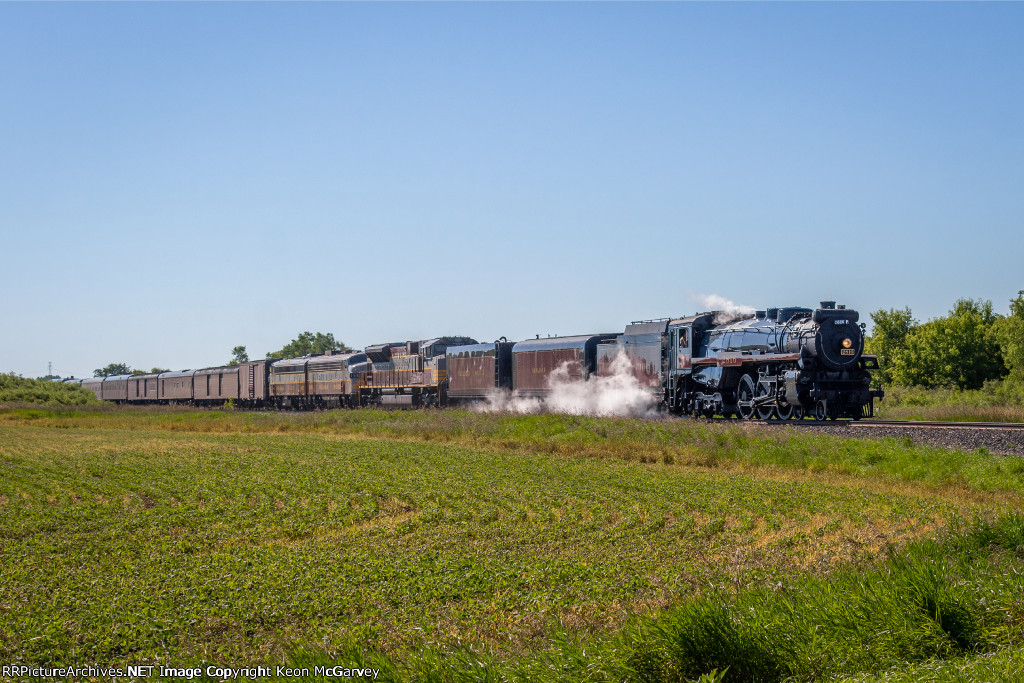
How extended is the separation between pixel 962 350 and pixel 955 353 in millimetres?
780

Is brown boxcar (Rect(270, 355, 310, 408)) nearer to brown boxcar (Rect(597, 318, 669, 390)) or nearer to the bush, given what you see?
the bush

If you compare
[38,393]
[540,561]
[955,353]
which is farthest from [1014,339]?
[38,393]

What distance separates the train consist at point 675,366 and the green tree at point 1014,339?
34406 millimetres

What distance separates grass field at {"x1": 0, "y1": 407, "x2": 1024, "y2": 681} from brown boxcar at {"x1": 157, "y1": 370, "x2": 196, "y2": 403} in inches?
2271

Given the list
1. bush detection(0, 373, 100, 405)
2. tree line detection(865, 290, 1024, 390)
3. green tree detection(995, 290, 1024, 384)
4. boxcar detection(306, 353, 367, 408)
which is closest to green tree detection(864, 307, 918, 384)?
tree line detection(865, 290, 1024, 390)

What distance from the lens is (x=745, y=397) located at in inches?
1230

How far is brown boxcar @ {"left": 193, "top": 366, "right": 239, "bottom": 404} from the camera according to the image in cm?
7256

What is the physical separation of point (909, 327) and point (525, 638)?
96.2 metres

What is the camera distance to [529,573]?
35.2 ft

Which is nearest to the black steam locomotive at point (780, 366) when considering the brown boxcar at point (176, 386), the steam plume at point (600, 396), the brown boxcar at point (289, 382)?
the steam plume at point (600, 396)

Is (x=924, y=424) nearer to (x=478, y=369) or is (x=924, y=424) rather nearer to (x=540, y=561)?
(x=540, y=561)

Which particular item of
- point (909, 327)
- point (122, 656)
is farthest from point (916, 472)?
point (909, 327)

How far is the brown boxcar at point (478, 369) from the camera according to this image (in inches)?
1759

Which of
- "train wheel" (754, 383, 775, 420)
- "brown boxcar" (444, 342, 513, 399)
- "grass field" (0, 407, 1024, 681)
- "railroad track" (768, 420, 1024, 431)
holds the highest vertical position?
"brown boxcar" (444, 342, 513, 399)
